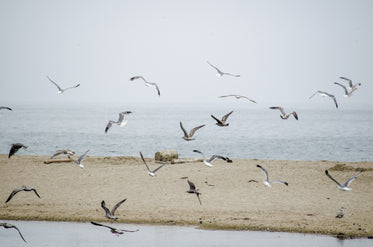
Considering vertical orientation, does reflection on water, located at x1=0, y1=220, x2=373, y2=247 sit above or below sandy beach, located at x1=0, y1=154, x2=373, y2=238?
below

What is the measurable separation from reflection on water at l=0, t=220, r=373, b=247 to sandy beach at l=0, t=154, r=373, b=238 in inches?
31.1

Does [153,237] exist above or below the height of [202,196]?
below

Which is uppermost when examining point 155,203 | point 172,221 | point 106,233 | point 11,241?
point 155,203

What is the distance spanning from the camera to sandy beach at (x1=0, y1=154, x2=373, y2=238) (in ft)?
60.6

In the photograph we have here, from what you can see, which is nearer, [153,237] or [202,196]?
[153,237]

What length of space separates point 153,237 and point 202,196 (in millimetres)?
6103

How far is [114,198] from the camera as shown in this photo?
72.2 feet

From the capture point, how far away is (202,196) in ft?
72.5

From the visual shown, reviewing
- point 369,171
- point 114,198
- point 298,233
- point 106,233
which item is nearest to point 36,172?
point 114,198

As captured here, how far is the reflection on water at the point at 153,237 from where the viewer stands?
1558 centimetres

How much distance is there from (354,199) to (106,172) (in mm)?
13820

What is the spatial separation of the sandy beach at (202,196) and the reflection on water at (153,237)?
2.59 ft

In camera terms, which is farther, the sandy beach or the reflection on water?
the sandy beach

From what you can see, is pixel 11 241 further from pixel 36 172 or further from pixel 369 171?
pixel 369 171
